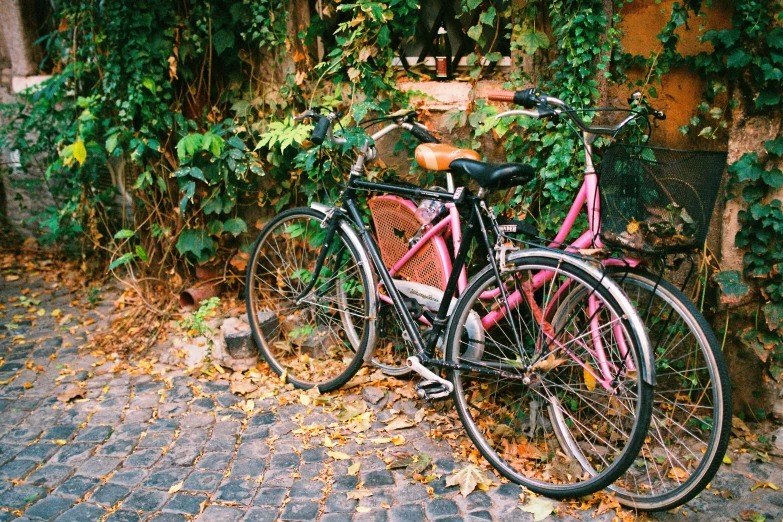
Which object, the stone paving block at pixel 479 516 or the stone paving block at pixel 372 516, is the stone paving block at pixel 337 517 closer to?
the stone paving block at pixel 372 516

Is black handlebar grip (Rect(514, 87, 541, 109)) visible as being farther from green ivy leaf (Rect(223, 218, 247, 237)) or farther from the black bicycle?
green ivy leaf (Rect(223, 218, 247, 237))

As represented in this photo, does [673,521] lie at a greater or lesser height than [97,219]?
lesser

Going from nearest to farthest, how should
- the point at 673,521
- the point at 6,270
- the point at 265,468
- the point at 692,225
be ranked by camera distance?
1. the point at 692,225
2. the point at 673,521
3. the point at 265,468
4. the point at 6,270

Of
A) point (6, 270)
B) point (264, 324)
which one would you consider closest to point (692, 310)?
point (264, 324)

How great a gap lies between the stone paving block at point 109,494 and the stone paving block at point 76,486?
6cm

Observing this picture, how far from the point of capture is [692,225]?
262cm

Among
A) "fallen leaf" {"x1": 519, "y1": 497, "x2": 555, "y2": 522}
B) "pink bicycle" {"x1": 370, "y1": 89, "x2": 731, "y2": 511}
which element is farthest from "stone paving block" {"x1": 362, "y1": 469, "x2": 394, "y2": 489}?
"fallen leaf" {"x1": 519, "y1": 497, "x2": 555, "y2": 522}

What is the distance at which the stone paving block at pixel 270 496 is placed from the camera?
304 cm

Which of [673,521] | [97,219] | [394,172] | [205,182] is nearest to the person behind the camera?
[673,521]

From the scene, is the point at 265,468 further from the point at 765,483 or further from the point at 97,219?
the point at 97,219

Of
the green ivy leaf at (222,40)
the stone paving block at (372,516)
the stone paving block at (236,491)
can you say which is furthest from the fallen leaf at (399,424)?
the green ivy leaf at (222,40)

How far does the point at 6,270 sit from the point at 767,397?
624 cm

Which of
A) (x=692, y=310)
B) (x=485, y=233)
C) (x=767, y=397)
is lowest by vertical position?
(x=767, y=397)

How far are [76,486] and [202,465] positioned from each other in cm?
60
